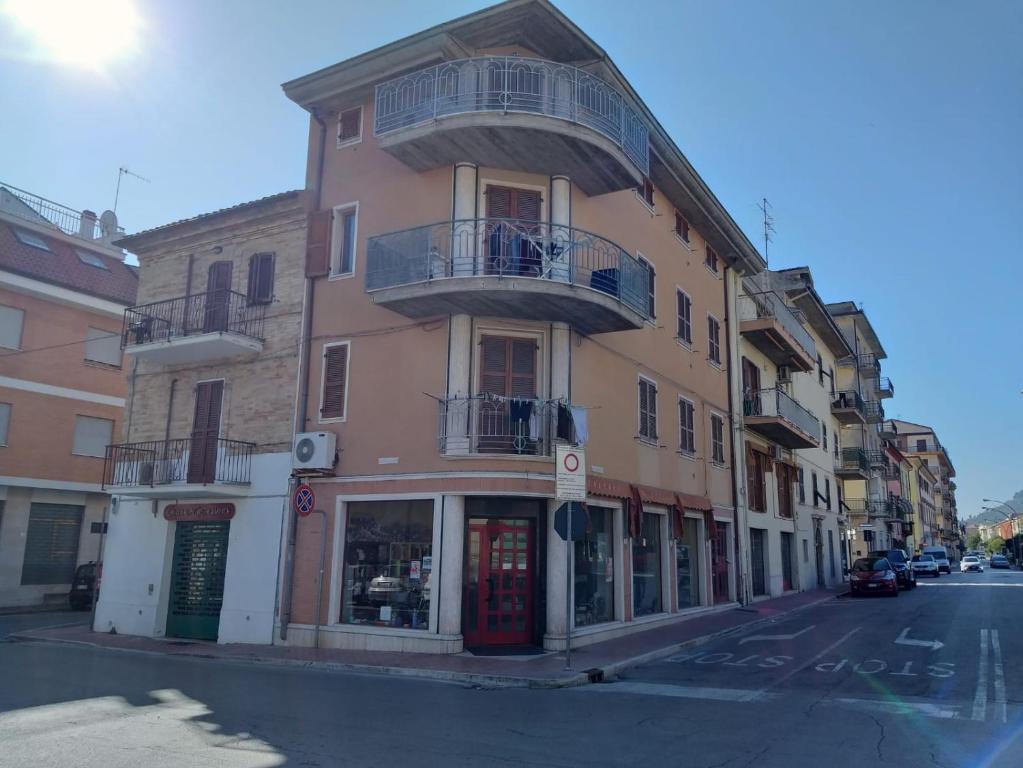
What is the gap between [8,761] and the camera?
22.3 ft

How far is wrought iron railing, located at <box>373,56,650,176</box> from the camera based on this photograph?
49.1ft

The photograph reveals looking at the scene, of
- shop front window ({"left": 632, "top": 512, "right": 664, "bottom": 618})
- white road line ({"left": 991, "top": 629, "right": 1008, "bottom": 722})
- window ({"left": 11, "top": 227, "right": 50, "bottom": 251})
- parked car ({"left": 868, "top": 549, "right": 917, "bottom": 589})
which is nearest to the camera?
white road line ({"left": 991, "top": 629, "right": 1008, "bottom": 722})

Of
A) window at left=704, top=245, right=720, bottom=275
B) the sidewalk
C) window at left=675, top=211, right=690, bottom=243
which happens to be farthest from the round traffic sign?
window at left=704, top=245, right=720, bottom=275

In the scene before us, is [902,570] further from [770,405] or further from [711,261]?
[711,261]

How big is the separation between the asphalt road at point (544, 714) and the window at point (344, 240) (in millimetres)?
8296

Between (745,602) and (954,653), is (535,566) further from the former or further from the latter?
(745,602)

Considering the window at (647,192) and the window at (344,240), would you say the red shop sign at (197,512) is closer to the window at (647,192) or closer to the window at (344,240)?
the window at (344,240)

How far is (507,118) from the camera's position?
1442 centimetres

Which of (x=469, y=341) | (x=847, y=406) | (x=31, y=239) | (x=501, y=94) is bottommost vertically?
(x=469, y=341)

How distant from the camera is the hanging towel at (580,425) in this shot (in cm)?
1516

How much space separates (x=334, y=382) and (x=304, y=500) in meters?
2.83

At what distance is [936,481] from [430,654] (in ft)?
353

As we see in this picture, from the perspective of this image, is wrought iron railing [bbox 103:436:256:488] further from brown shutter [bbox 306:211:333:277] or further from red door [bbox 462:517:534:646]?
red door [bbox 462:517:534:646]

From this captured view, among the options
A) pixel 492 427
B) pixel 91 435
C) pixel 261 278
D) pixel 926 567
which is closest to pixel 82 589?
pixel 91 435
